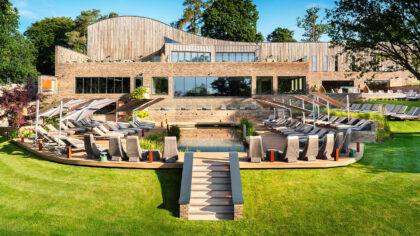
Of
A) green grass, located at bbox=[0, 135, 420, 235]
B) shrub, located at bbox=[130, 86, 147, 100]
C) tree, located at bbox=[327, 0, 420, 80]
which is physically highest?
tree, located at bbox=[327, 0, 420, 80]

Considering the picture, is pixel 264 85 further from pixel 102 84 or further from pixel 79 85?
pixel 79 85

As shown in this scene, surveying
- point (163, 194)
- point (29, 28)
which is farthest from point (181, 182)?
point (29, 28)

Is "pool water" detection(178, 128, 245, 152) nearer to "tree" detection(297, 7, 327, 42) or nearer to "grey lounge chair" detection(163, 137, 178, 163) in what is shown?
"grey lounge chair" detection(163, 137, 178, 163)

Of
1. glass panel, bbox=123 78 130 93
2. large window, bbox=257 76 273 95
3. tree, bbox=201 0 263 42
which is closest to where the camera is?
glass panel, bbox=123 78 130 93

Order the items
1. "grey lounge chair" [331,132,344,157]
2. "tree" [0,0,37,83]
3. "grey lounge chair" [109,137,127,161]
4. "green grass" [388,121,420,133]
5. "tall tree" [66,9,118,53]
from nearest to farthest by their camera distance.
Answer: "grey lounge chair" [109,137,127,161], "grey lounge chair" [331,132,344,157], "green grass" [388,121,420,133], "tree" [0,0,37,83], "tall tree" [66,9,118,53]

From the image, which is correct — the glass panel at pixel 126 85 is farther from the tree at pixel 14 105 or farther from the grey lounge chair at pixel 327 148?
the grey lounge chair at pixel 327 148

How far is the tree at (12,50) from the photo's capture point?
1681 inches

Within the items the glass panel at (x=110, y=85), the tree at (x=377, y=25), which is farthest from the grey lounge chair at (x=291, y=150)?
the glass panel at (x=110, y=85)

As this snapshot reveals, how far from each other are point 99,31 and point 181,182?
3920 centimetres

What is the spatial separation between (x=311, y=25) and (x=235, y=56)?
131 feet

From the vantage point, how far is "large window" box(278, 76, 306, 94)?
42.4 meters

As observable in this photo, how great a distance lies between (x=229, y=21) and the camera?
68750 millimetres

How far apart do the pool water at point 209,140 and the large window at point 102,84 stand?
15.3m

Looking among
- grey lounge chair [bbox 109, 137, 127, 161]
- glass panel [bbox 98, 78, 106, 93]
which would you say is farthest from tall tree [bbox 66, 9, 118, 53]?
grey lounge chair [bbox 109, 137, 127, 161]
